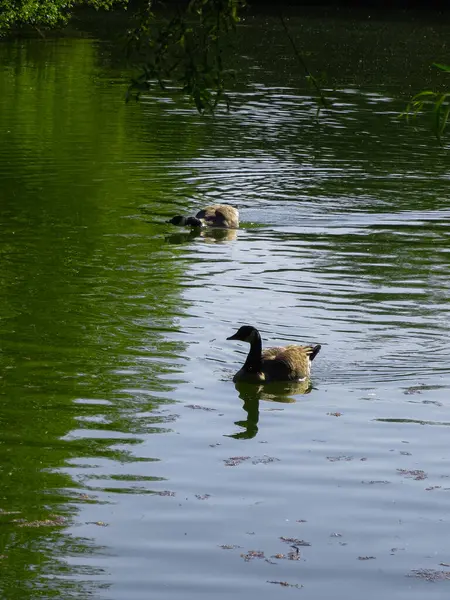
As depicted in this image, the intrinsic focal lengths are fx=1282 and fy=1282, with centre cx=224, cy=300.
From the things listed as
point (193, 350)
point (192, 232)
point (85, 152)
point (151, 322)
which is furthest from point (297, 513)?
point (85, 152)

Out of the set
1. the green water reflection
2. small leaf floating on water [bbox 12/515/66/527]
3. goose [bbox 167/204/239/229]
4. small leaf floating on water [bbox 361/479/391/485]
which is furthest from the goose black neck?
goose [bbox 167/204/239/229]

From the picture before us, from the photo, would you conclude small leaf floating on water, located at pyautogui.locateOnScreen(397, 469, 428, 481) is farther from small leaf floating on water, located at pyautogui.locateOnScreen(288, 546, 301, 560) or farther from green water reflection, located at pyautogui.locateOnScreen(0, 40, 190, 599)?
green water reflection, located at pyautogui.locateOnScreen(0, 40, 190, 599)

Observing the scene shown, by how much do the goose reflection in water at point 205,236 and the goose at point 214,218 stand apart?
11cm

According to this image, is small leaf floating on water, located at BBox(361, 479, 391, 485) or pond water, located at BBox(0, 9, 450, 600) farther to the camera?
small leaf floating on water, located at BBox(361, 479, 391, 485)

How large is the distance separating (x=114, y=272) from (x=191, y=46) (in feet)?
30.4

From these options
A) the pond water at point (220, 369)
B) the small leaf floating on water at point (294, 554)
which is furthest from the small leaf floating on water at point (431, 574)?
the small leaf floating on water at point (294, 554)

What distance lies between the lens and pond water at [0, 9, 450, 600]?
974cm

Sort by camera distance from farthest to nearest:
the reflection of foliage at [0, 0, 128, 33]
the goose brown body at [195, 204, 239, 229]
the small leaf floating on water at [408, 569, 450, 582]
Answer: the reflection of foliage at [0, 0, 128, 33] → the goose brown body at [195, 204, 239, 229] → the small leaf floating on water at [408, 569, 450, 582]

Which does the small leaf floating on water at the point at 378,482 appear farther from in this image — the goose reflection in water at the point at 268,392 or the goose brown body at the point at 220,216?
the goose brown body at the point at 220,216

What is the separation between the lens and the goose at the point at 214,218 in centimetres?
2183

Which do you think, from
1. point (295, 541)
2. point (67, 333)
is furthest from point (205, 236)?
point (295, 541)

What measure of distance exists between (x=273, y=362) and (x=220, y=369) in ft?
2.26

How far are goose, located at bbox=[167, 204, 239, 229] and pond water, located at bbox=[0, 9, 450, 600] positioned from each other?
313 mm

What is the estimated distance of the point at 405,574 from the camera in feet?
31.0
